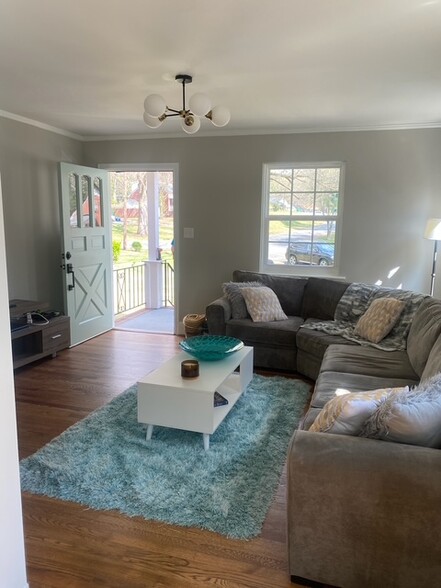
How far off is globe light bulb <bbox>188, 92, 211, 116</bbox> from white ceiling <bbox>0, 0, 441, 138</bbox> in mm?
199

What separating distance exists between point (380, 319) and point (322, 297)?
3.01 feet

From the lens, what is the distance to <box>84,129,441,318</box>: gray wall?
15.0 ft

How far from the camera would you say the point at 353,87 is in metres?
3.26

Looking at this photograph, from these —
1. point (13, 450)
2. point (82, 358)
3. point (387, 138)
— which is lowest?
point (82, 358)

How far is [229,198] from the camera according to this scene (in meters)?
5.13

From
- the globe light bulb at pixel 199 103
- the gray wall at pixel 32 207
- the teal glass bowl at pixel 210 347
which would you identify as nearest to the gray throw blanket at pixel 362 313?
the teal glass bowl at pixel 210 347

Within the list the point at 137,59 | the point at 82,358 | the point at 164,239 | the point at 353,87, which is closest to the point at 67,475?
the point at 82,358

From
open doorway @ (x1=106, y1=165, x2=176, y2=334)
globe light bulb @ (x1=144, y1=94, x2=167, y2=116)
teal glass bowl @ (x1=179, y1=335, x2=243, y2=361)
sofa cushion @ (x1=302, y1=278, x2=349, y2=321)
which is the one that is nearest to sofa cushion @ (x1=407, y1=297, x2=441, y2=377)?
sofa cushion @ (x1=302, y1=278, x2=349, y2=321)

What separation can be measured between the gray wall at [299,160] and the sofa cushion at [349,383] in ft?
7.43

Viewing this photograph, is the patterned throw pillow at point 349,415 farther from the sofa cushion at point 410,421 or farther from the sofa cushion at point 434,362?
the sofa cushion at point 434,362

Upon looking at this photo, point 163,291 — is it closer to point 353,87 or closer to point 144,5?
point 353,87

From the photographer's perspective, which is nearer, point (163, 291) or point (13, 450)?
point (13, 450)

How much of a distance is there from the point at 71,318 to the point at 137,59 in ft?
9.90

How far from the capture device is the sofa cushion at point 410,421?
1588 mm
